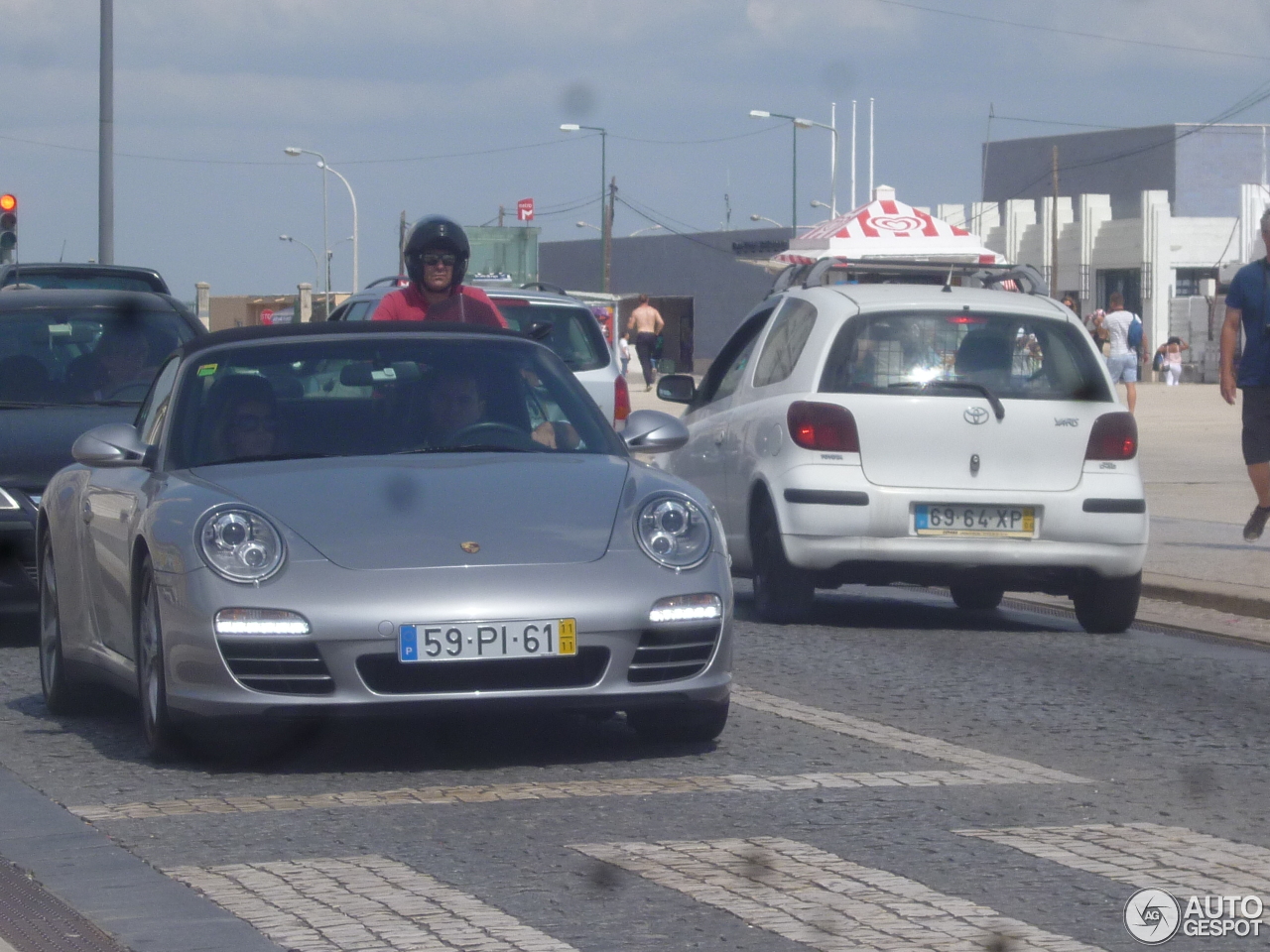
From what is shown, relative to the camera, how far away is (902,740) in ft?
22.6

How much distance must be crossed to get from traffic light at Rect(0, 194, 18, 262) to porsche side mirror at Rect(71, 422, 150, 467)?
19.0 meters

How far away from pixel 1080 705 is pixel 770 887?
327 centimetres

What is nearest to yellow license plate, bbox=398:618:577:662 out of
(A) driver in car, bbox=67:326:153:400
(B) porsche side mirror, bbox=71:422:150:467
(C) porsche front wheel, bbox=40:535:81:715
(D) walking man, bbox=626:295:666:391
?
(B) porsche side mirror, bbox=71:422:150:467

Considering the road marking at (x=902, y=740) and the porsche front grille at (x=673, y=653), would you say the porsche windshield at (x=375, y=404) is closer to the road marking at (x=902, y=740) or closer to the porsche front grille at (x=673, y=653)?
the porsche front grille at (x=673, y=653)

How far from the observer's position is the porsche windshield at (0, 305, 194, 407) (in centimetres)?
1060

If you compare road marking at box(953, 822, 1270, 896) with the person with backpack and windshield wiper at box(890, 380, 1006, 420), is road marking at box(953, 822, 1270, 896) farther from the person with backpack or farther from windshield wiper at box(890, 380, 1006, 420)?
the person with backpack

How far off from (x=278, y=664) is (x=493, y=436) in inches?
51.2

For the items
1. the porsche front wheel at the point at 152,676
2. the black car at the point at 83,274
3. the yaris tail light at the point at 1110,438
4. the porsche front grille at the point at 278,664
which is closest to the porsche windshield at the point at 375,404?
the porsche front wheel at the point at 152,676

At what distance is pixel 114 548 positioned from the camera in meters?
6.92

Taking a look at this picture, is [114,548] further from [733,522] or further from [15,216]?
[15,216]

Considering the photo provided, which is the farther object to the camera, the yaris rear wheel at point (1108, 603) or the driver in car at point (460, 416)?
the yaris rear wheel at point (1108, 603)

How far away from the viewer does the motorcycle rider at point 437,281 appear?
30.3ft

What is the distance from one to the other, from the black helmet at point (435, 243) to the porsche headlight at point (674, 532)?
3.04 meters

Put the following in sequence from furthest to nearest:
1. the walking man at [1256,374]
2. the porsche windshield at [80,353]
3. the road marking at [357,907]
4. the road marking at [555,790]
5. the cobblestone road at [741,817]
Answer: the walking man at [1256,374], the porsche windshield at [80,353], the road marking at [555,790], the cobblestone road at [741,817], the road marking at [357,907]
